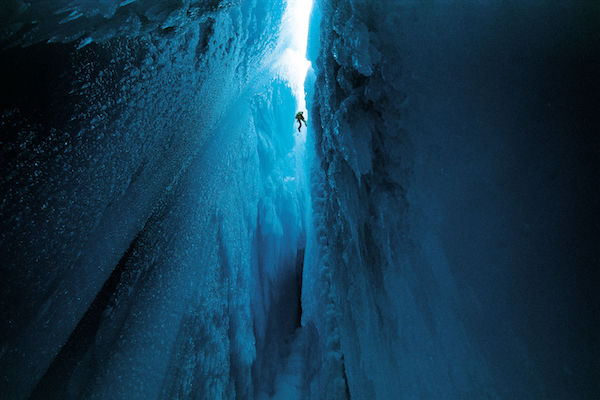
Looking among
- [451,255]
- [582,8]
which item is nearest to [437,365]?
[451,255]

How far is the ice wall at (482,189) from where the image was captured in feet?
2.42

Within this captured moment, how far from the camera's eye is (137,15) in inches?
52.6

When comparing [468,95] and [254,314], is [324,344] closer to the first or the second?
[254,314]

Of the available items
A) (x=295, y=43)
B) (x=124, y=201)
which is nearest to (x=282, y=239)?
(x=124, y=201)

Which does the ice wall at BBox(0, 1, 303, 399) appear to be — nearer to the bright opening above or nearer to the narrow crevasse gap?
the narrow crevasse gap

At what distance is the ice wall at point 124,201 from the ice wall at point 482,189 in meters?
1.26

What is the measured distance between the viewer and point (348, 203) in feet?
6.22

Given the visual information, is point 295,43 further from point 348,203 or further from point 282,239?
point 348,203

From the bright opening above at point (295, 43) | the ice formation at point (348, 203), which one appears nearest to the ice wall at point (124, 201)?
the ice formation at point (348, 203)

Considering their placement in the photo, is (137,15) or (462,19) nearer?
(462,19)

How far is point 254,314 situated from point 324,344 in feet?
3.86

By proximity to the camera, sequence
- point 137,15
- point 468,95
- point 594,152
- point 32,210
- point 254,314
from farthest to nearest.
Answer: point 254,314 < point 137,15 < point 32,210 < point 468,95 < point 594,152

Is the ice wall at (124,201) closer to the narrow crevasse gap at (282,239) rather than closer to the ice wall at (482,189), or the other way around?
the narrow crevasse gap at (282,239)

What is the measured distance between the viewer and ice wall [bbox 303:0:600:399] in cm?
74
